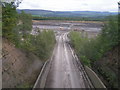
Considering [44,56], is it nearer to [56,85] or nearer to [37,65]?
[37,65]

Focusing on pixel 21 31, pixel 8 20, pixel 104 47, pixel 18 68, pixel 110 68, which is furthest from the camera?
pixel 21 31

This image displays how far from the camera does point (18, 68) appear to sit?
93.6ft

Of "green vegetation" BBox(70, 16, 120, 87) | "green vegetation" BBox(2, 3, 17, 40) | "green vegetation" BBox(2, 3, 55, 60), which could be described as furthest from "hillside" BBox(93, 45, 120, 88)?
"green vegetation" BBox(2, 3, 17, 40)

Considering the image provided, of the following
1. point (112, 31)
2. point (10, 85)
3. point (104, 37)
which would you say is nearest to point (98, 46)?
point (104, 37)

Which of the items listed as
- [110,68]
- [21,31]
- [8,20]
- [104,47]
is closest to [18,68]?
[8,20]

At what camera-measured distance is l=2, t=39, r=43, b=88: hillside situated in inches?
914

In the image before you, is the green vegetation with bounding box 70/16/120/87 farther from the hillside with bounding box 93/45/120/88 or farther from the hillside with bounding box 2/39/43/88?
the hillside with bounding box 2/39/43/88

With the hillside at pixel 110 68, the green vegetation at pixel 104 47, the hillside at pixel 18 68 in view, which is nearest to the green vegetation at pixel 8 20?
the hillside at pixel 18 68

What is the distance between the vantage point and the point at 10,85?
22.0 m

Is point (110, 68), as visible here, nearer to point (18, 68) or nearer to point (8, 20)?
point (18, 68)

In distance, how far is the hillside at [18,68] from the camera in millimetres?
23203

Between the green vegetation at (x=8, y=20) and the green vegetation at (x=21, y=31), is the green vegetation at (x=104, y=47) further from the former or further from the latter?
the green vegetation at (x=8, y=20)

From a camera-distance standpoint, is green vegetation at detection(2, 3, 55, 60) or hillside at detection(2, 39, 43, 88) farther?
green vegetation at detection(2, 3, 55, 60)

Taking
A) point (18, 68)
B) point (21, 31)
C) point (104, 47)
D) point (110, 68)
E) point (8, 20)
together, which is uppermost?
point (8, 20)
